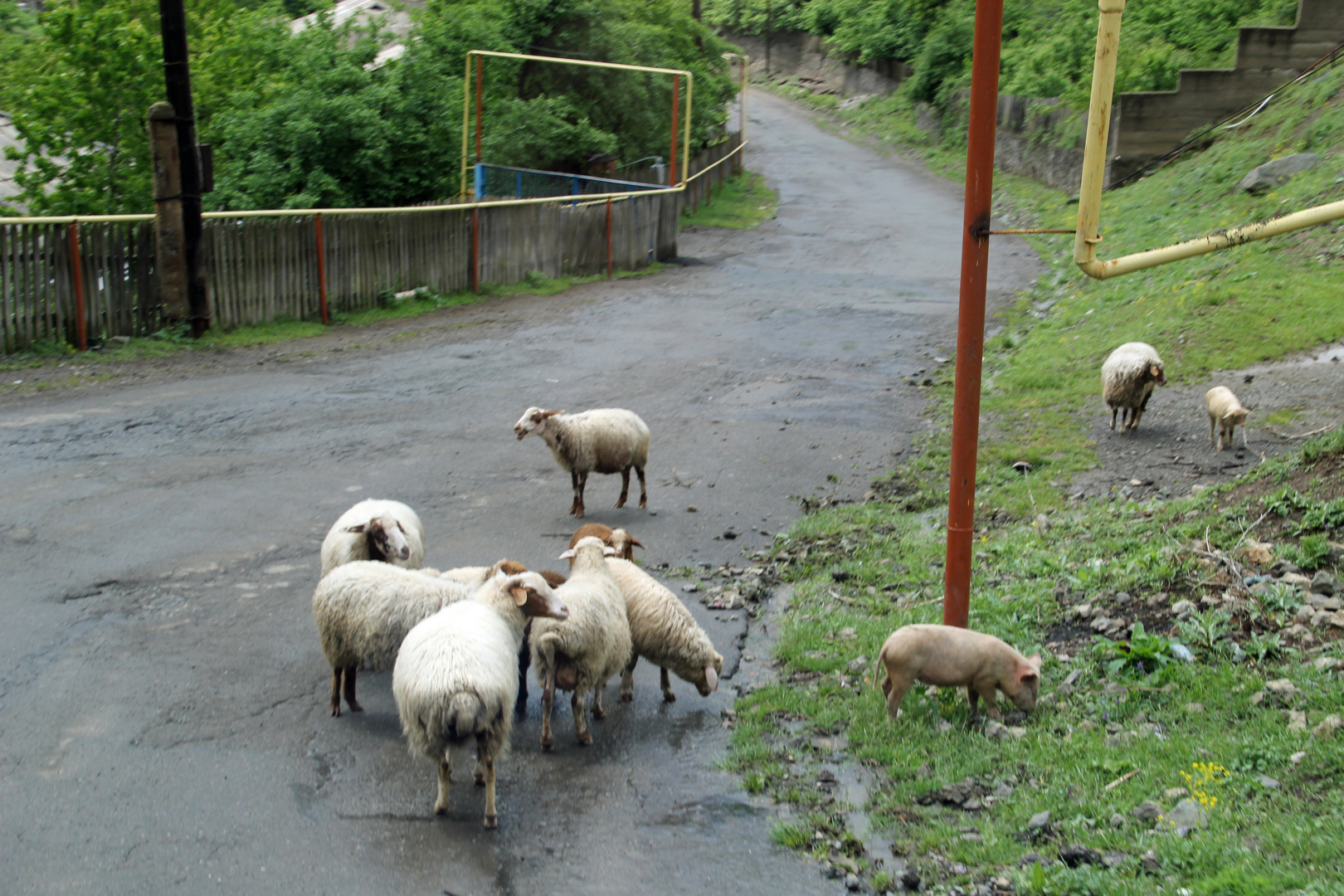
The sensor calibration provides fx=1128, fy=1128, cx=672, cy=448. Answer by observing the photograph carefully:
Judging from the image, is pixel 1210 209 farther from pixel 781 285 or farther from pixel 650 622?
pixel 650 622

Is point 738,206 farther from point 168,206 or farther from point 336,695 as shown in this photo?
point 336,695

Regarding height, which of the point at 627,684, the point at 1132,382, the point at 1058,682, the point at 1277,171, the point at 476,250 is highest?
the point at 1277,171

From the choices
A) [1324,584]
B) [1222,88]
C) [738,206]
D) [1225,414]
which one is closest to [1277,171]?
[1222,88]

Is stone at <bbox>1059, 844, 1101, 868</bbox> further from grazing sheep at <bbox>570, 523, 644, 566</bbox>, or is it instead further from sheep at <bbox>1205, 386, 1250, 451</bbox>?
sheep at <bbox>1205, 386, 1250, 451</bbox>

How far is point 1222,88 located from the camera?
989 inches

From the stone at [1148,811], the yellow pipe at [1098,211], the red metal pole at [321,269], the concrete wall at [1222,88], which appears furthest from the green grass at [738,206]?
the stone at [1148,811]

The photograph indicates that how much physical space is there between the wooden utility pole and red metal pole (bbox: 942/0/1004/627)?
12881 mm

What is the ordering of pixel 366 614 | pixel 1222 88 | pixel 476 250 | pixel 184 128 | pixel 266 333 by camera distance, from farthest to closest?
pixel 1222 88, pixel 476 250, pixel 266 333, pixel 184 128, pixel 366 614

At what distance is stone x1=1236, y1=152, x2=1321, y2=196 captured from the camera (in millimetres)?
18922

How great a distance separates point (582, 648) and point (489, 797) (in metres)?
1.07

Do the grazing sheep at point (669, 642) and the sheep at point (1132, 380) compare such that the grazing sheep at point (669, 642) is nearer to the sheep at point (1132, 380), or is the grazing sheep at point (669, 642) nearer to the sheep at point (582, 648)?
the sheep at point (582, 648)

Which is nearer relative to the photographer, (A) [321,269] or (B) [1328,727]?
(B) [1328,727]

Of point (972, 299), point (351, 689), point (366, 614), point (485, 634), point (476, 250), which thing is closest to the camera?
point (485, 634)

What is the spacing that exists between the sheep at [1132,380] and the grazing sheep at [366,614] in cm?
809
